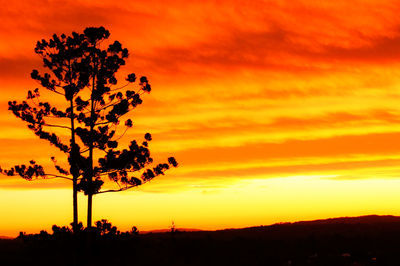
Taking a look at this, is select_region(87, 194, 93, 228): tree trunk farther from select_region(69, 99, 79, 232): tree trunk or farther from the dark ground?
the dark ground

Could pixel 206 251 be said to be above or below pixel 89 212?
below

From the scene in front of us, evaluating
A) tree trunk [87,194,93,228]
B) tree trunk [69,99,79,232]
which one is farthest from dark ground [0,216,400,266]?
tree trunk [69,99,79,232]

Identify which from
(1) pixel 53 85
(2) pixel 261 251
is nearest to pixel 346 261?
(2) pixel 261 251

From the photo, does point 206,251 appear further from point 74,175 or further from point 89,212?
point 74,175

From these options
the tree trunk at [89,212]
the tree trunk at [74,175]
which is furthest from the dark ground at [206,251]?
the tree trunk at [74,175]

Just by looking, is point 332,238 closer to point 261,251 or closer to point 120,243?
point 261,251

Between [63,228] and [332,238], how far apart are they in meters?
18.0

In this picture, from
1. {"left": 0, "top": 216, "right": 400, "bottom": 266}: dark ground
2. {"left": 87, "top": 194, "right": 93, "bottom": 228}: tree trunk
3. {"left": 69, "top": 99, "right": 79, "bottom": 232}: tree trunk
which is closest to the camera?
{"left": 0, "top": 216, "right": 400, "bottom": 266}: dark ground

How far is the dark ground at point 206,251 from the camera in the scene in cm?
3634

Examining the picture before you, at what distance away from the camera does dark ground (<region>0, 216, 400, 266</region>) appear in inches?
1431

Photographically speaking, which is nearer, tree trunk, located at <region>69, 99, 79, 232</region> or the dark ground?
the dark ground

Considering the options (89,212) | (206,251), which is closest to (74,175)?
(89,212)

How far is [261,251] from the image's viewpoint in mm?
41531

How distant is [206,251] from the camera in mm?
42562
